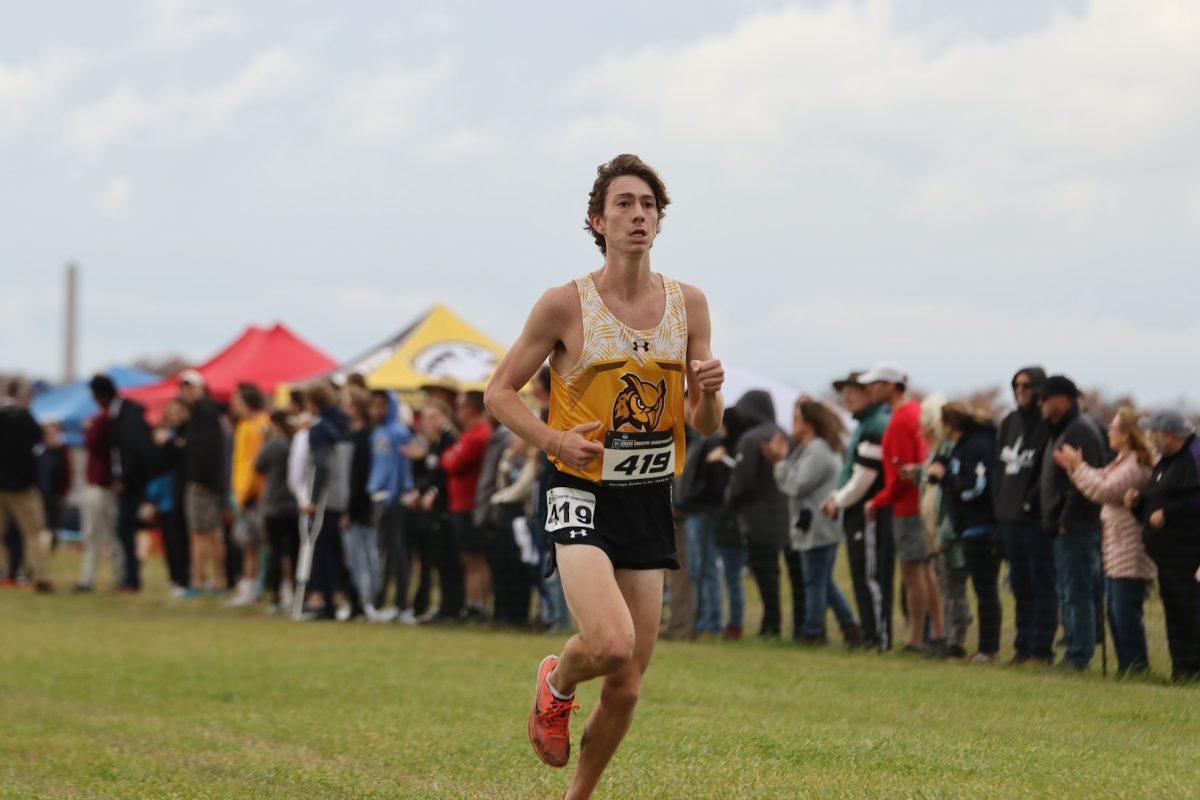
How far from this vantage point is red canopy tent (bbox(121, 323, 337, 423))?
91.1 feet

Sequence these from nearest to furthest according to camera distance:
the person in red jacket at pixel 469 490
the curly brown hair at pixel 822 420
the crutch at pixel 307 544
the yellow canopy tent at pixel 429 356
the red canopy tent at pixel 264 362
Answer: the curly brown hair at pixel 822 420, the person in red jacket at pixel 469 490, the crutch at pixel 307 544, the yellow canopy tent at pixel 429 356, the red canopy tent at pixel 264 362

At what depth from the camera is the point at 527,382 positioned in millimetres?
6441

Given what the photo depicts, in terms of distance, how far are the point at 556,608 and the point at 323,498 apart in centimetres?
351

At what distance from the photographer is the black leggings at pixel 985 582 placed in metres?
13.2

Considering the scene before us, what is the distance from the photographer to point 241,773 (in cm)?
830

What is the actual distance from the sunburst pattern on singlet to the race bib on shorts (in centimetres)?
7

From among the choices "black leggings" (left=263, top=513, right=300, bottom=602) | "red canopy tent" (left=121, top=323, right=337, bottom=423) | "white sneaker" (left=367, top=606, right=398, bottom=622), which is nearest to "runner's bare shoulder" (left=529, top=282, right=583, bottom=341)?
"white sneaker" (left=367, top=606, right=398, bottom=622)

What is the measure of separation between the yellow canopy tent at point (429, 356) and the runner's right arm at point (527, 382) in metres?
17.1

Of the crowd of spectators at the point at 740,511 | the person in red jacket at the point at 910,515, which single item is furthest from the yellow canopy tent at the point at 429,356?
the person in red jacket at the point at 910,515

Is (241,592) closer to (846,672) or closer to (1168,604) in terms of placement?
(846,672)

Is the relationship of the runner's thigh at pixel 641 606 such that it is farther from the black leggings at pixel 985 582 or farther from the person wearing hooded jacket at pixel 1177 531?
the black leggings at pixel 985 582

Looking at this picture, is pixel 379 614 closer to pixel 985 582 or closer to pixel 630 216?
pixel 985 582

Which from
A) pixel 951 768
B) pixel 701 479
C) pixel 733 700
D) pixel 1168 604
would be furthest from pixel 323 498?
pixel 951 768

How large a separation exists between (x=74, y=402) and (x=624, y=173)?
33.2m
